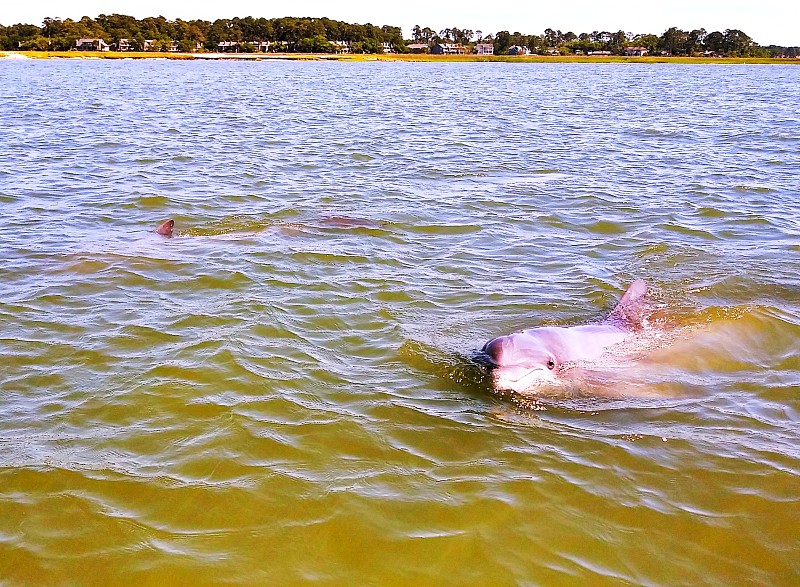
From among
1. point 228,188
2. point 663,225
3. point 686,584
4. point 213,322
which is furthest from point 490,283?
point 228,188

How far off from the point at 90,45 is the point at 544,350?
16881cm

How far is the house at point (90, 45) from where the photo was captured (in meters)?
151

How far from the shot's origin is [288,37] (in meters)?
177

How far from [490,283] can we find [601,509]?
16.3 ft

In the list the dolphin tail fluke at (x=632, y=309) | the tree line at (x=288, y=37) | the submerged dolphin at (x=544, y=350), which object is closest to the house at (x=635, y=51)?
the tree line at (x=288, y=37)

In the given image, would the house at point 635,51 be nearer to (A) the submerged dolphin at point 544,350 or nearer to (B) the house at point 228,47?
(B) the house at point 228,47

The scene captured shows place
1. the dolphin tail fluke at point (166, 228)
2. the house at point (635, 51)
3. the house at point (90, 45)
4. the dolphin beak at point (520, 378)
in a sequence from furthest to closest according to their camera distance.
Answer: the house at point (635, 51), the house at point (90, 45), the dolphin tail fluke at point (166, 228), the dolphin beak at point (520, 378)

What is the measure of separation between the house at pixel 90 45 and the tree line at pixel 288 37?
1016mm

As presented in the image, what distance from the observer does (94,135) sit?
2391cm

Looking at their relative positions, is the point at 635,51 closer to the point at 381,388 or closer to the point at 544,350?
the point at 544,350

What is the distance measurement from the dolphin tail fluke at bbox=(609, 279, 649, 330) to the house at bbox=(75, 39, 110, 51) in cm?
16631

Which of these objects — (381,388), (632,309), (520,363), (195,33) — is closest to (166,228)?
(381,388)

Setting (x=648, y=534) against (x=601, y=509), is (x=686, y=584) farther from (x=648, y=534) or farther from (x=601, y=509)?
(x=601, y=509)

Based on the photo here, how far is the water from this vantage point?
4.54 metres
